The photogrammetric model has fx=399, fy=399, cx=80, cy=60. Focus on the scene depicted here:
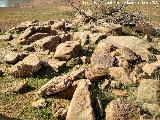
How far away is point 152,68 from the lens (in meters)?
13.5

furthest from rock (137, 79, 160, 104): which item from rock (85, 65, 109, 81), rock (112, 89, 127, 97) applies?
rock (85, 65, 109, 81)

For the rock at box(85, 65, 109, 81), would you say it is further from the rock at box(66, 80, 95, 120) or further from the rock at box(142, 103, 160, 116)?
the rock at box(142, 103, 160, 116)

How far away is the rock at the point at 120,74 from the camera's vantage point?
13180 millimetres

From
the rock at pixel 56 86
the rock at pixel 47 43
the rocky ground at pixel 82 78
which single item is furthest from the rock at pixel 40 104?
the rock at pixel 47 43

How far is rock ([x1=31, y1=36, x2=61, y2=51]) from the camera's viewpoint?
16.5 metres

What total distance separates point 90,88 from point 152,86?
1892 mm

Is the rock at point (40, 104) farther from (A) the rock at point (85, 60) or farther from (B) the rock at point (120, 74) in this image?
(A) the rock at point (85, 60)

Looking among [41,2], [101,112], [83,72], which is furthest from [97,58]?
[41,2]

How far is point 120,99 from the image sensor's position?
11484mm

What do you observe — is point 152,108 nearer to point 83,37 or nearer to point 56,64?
point 56,64

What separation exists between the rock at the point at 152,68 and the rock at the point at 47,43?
14.6 feet

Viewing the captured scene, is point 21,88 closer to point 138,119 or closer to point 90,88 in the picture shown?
point 90,88

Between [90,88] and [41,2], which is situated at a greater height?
[90,88]

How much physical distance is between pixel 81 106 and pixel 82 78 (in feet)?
6.13
